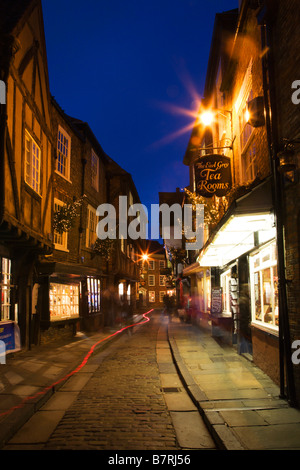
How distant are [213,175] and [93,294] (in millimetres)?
11022

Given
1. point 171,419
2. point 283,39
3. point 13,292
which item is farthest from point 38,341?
point 283,39

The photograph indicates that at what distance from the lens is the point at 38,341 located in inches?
476

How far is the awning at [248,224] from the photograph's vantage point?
623 cm

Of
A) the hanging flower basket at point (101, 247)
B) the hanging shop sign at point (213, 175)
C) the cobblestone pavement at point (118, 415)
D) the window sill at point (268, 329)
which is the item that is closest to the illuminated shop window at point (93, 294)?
the hanging flower basket at point (101, 247)

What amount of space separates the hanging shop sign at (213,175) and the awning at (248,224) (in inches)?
62.4

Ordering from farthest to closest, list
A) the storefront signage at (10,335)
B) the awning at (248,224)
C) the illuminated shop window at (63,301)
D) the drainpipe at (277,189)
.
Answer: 1. the illuminated shop window at (63,301)
2. the storefront signage at (10,335)
3. the awning at (248,224)
4. the drainpipe at (277,189)

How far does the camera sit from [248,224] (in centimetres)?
712

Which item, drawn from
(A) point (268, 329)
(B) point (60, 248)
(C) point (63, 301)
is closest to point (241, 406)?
(A) point (268, 329)

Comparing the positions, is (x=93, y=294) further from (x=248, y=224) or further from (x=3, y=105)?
(x=248, y=224)

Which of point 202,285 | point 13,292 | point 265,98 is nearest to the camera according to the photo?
point 265,98

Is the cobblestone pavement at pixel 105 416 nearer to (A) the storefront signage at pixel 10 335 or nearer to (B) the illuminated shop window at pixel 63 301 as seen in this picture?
(A) the storefront signage at pixel 10 335

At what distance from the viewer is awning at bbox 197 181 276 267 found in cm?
623
